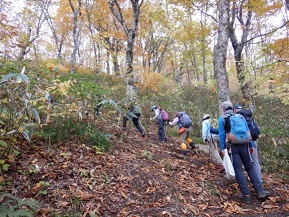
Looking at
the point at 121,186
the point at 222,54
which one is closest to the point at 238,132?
the point at 121,186

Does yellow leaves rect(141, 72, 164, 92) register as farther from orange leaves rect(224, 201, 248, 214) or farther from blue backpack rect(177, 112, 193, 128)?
orange leaves rect(224, 201, 248, 214)

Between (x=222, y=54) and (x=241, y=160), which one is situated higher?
(x=222, y=54)

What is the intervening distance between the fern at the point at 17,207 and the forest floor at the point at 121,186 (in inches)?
6.1

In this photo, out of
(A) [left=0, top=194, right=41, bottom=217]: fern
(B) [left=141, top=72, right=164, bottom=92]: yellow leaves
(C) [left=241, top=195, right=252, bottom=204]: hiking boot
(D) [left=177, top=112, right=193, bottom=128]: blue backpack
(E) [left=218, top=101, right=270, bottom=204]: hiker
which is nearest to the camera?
(A) [left=0, top=194, right=41, bottom=217]: fern

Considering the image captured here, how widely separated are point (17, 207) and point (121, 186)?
1676 millimetres

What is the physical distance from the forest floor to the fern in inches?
6.1

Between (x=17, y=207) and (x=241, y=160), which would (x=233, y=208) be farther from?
(x=17, y=207)

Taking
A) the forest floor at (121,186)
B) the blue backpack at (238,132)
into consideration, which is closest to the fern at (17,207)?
the forest floor at (121,186)

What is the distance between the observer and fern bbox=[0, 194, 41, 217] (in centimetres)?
240

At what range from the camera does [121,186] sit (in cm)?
384

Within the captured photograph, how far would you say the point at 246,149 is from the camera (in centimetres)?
459

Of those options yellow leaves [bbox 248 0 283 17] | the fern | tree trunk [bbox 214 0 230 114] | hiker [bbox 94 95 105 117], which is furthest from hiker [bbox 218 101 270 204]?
yellow leaves [bbox 248 0 283 17]

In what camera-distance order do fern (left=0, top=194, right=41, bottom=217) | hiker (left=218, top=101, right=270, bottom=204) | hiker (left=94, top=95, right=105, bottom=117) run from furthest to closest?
hiker (left=94, top=95, right=105, bottom=117) → hiker (left=218, top=101, right=270, bottom=204) → fern (left=0, top=194, right=41, bottom=217)

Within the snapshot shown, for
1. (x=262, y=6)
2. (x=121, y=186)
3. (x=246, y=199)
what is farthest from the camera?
(x=262, y=6)
